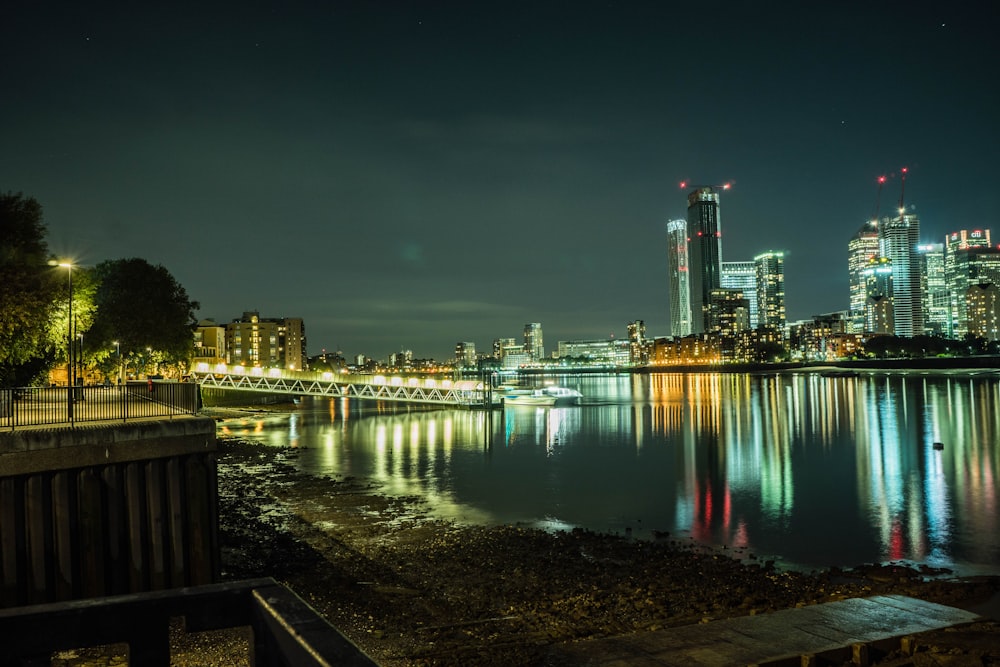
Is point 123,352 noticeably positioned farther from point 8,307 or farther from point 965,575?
point 965,575

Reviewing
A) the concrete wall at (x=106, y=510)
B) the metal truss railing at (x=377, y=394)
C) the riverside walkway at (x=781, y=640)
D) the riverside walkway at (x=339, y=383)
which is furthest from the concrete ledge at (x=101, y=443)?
the metal truss railing at (x=377, y=394)

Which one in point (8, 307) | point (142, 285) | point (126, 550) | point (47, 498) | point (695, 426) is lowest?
point (695, 426)

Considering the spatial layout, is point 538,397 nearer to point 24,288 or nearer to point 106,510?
point 24,288

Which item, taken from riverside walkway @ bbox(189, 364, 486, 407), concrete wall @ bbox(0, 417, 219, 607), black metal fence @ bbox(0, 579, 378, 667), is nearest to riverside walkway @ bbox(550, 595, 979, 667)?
black metal fence @ bbox(0, 579, 378, 667)

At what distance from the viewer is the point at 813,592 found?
1811 centimetres

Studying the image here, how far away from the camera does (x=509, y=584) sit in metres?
19.0

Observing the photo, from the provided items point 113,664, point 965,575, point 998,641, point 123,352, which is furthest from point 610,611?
point 123,352

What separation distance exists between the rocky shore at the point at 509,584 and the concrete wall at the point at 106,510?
Result: 143 inches

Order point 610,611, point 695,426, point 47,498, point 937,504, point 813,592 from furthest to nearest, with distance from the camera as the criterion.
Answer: point 695,426 < point 937,504 < point 813,592 < point 610,611 < point 47,498

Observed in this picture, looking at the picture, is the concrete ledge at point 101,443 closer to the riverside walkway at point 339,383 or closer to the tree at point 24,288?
the tree at point 24,288

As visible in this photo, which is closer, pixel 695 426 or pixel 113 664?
pixel 113 664

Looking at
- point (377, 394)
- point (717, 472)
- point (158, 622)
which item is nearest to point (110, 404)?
point (158, 622)

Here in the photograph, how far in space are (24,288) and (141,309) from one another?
1658 inches

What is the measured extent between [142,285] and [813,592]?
69.1 meters
